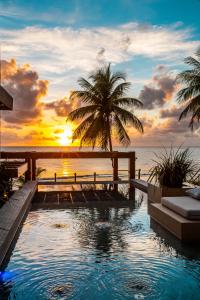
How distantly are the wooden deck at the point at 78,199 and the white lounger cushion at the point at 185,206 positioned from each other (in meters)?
2.53

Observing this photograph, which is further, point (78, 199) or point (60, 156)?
point (60, 156)

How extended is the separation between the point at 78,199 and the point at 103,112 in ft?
23.4

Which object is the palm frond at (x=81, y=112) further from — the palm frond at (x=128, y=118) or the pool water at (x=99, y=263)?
the pool water at (x=99, y=263)

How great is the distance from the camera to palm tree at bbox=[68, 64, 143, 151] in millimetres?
16922

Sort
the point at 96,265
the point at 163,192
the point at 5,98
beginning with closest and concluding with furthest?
the point at 96,265 → the point at 5,98 → the point at 163,192

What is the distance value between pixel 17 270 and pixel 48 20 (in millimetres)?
8687

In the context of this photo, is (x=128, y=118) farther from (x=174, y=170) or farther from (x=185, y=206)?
(x=185, y=206)

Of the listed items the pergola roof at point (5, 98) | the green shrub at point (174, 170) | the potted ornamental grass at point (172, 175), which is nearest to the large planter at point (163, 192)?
the potted ornamental grass at point (172, 175)

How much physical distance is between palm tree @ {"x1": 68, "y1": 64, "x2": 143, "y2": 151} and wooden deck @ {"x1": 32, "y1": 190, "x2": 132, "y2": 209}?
5.19m

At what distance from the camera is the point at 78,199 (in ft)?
34.2

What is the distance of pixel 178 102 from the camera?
16.7 metres

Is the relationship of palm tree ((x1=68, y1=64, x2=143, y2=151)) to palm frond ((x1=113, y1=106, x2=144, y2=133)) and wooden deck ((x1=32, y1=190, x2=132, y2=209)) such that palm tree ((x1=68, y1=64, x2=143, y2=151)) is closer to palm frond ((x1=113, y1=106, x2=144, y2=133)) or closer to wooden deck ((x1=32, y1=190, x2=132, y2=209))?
palm frond ((x1=113, y1=106, x2=144, y2=133))

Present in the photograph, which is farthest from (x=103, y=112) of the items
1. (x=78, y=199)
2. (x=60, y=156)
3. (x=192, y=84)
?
(x=78, y=199)

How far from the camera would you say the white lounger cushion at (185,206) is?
606 centimetres
